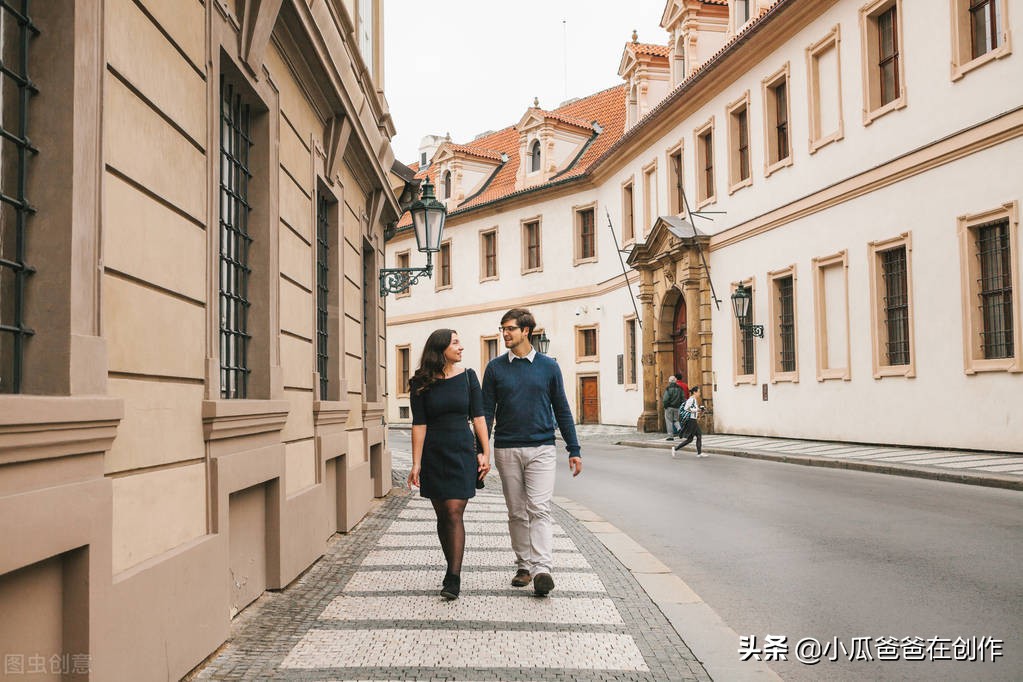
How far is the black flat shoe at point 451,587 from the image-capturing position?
6.21 m

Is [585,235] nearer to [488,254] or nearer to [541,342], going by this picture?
[541,342]

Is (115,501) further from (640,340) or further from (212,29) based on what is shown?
(640,340)

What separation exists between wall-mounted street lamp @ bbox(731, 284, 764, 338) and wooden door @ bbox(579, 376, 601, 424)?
520 inches

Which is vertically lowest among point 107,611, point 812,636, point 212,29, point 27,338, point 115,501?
point 812,636

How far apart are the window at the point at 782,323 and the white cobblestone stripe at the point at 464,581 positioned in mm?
16839

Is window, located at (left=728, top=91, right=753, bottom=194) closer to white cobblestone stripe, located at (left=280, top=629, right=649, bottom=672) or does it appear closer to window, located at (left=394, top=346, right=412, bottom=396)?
white cobblestone stripe, located at (left=280, top=629, right=649, bottom=672)

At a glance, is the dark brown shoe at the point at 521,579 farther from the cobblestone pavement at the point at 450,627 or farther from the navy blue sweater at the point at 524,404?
the navy blue sweater at the point at 524,404

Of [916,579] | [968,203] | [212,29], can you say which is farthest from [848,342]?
[212,29]

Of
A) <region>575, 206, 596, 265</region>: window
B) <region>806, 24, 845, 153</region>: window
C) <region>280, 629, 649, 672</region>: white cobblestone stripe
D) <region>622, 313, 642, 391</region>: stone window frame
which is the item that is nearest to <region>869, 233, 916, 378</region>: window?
<region>806, 24, 845, 153</region>: window

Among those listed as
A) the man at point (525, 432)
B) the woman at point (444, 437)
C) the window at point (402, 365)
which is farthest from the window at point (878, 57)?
the window at point (402, 365)

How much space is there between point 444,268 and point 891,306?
2848 centimetres

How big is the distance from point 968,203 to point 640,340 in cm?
1621

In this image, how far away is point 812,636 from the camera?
5.58 m

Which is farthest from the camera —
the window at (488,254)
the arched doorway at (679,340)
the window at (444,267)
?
the window at (444,267)
